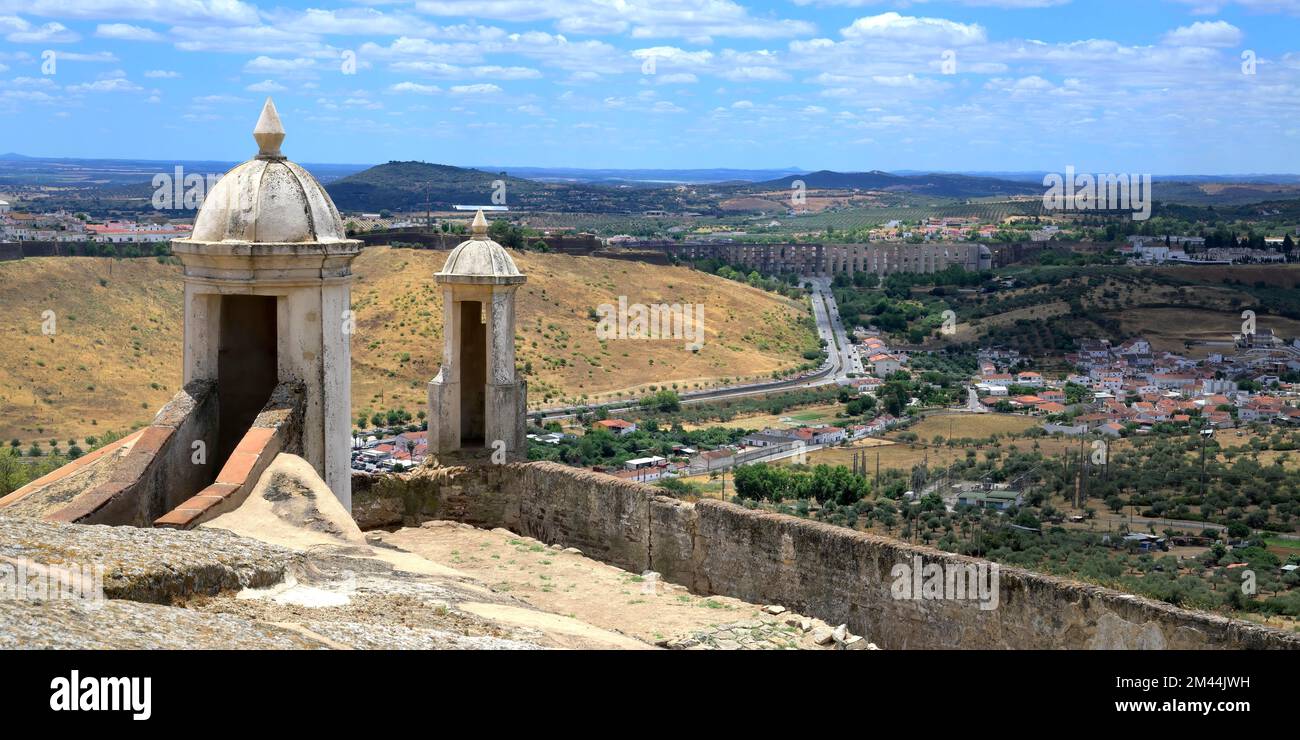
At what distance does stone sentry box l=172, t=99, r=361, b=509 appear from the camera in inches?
329

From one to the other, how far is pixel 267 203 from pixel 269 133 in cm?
47

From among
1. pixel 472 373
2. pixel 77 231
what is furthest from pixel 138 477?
pixel 77 231

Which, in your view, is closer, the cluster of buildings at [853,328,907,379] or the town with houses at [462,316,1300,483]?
the town with houses at [462,316,1300,483]

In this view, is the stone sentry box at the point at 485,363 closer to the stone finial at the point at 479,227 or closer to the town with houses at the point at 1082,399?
the stone finial at the point at 479,227

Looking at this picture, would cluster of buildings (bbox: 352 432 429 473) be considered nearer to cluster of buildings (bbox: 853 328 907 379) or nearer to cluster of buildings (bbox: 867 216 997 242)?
cluster of buildings (bbox: 853 328 907 379)

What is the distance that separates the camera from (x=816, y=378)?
234ft

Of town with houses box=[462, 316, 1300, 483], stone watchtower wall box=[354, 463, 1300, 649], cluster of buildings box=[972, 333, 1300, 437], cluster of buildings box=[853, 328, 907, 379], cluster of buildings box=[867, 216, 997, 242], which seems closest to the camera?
stone watchtower wall box=[354, 463, 1300, 649]

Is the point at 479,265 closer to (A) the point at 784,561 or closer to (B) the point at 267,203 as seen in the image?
(B) the point at 267,203

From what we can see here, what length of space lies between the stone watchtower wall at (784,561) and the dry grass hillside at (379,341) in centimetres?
3624

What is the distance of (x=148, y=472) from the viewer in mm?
7695

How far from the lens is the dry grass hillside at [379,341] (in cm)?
4928

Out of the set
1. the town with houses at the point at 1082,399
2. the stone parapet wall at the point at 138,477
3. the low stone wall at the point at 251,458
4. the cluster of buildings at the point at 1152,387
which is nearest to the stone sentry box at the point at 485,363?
the low stone wall at the point at 251,458

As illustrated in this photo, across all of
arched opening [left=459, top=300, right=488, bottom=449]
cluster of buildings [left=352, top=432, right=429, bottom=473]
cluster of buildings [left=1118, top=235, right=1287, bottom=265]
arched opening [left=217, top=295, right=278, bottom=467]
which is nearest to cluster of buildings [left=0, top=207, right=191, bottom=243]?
cluster of buildings [left=352, top=432, right=429, bottom=473]
